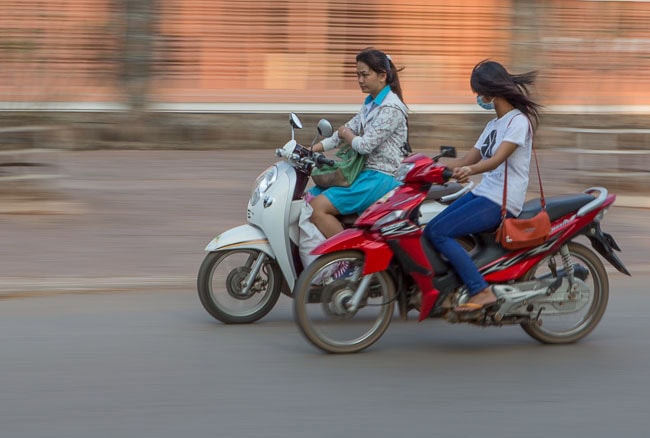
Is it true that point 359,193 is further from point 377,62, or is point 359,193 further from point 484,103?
point 484,103

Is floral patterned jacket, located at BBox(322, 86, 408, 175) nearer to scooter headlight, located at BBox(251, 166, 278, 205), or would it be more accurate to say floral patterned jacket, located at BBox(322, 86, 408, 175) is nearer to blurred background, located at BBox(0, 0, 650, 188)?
scooter headlight, located at BBox(251, 166, 278, 205)

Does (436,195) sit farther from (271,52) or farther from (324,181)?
(271,52)

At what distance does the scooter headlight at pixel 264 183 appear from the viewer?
662 centimetres

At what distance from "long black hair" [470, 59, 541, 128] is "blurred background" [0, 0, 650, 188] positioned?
719 cm

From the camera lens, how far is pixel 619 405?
204 inches

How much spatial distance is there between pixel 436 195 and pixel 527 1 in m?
7.70

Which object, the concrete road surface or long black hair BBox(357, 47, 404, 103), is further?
long black hair BBox(357, 47, 404, 103)

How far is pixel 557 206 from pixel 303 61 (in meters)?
10.2

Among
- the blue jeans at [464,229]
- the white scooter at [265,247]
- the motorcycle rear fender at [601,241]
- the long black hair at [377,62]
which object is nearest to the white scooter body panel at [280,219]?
the white scooter at [265,247]

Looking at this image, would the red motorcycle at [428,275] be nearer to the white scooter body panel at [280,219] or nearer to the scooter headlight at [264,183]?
the white scooter body panel at [280,219]

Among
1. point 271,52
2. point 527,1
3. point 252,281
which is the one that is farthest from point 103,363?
point 271,52

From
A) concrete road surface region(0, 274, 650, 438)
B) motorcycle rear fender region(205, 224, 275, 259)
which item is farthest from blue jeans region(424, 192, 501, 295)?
motorcycle rear fender region(205, 224, 275, 259)

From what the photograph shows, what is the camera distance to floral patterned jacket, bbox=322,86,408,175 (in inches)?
258

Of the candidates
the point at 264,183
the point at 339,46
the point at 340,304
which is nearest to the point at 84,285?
the point at 264,183
